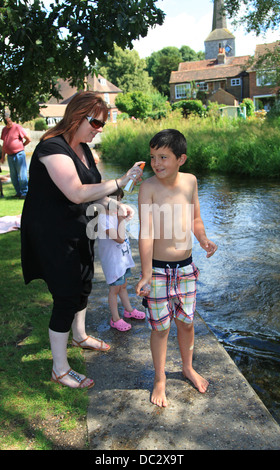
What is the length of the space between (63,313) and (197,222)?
105 cm

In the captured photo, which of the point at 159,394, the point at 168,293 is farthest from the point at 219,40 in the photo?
the point at 159,394

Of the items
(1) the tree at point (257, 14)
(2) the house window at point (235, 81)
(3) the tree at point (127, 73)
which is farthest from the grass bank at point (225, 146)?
(3) the tree at point (127, 73)

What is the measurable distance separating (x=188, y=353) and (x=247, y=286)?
7.42 ft

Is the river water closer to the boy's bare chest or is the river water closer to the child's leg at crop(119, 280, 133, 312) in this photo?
the child's leg at crop(119, 280, 133, 312)

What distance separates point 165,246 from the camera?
2.58 metres

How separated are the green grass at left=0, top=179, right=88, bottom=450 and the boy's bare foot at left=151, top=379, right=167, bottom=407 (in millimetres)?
431

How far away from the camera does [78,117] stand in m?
2.62

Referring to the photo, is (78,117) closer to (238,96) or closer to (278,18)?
(278,18)

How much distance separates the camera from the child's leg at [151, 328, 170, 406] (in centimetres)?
259

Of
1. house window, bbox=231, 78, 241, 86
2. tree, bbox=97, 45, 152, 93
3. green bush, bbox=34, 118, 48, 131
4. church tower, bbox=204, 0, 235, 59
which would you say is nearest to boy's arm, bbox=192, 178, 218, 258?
green bush, bbox=34, 118, 48, 131

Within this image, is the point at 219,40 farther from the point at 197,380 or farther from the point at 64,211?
the point at 197,380

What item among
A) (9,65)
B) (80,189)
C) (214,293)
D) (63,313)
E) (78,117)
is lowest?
(214,293)

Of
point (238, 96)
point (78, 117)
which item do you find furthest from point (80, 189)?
point (238, 96)

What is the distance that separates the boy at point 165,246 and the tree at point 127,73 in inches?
2825
